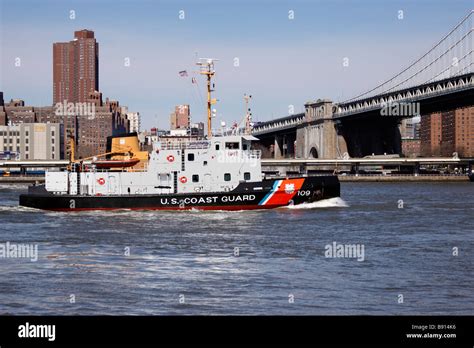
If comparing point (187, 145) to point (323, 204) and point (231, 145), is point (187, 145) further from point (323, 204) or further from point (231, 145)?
point (323, 204)

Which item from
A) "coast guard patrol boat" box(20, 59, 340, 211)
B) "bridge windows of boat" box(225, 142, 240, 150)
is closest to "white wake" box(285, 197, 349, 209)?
"coast guard patrol boat" box(20, 59, 340, 211)

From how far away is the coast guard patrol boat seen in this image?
41172 millimetres

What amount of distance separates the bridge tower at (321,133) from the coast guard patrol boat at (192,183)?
366ft

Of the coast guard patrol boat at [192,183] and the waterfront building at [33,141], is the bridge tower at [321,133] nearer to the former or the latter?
the waterfront building at [33,141]

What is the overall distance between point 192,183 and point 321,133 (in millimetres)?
117045

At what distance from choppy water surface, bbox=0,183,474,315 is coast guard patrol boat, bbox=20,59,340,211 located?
3.60m

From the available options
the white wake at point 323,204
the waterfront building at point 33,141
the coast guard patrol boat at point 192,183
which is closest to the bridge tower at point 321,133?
the waterfront building at point 33,141

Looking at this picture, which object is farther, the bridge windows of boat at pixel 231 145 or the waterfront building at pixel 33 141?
the waterfront building at pixel 33 141

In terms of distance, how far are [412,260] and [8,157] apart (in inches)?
6560

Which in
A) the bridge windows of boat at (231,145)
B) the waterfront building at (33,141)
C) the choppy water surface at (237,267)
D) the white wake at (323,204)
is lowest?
the choppy water surface at (237,267)

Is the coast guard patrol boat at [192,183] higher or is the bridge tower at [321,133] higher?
the bridge tower at [321,133]

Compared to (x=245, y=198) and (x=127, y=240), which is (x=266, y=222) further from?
(x=127, y=240)

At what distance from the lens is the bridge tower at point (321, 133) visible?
15362 centimetres
